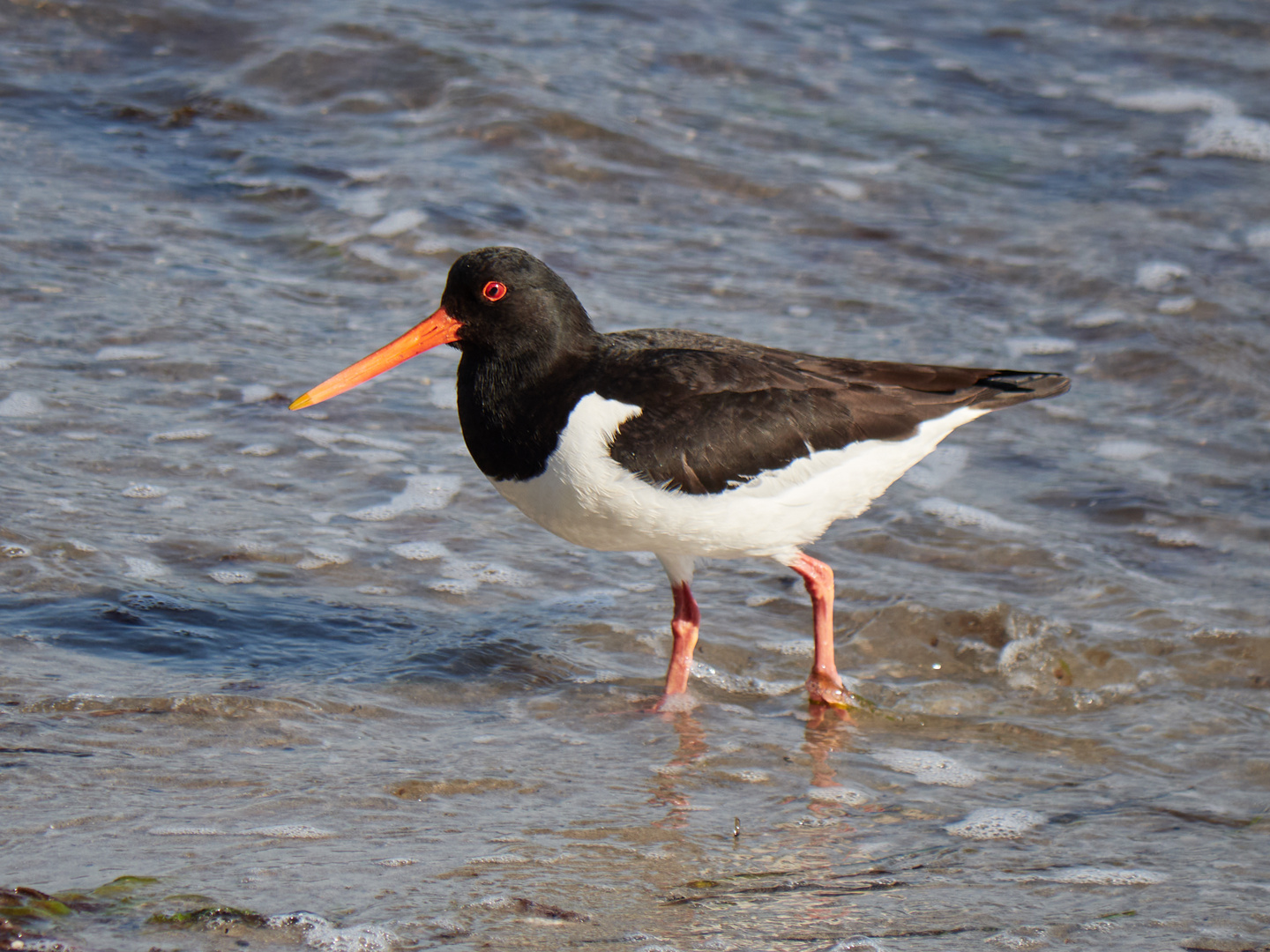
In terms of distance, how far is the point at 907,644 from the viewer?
4.95 metres

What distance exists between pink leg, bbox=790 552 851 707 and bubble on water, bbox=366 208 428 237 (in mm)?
4105

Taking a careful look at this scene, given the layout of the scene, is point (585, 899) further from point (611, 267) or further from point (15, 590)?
point (611, 267)

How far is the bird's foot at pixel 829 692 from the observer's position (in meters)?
4.48

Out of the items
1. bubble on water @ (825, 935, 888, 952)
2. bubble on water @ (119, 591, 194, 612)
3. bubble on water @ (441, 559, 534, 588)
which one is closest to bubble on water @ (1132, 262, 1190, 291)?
bubble on water @ (441, 559, 534, 588)

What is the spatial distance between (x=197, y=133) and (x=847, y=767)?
6.56 metres

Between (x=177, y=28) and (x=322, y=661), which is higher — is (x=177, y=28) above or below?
above

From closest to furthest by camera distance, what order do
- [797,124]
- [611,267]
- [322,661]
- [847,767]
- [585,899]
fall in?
1. [585,899]
2. [847,767]
3. [322,661]
4. [611,267]
5. [797,124]

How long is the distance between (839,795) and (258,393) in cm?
340

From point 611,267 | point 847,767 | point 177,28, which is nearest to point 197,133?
point 177,28

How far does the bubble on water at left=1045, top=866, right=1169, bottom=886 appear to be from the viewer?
342 centimetres

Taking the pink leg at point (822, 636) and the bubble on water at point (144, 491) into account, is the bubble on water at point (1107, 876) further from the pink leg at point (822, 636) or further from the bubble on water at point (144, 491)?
the bubble on water at point (144, 491)

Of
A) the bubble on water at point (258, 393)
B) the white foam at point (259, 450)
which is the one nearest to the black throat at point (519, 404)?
the white foam at point (259, 450)

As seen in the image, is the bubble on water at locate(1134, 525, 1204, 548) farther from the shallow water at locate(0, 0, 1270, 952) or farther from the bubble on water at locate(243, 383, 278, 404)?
the bubble on water at locate(243, 383, 278, 404)

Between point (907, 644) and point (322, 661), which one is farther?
point (907, 644)
